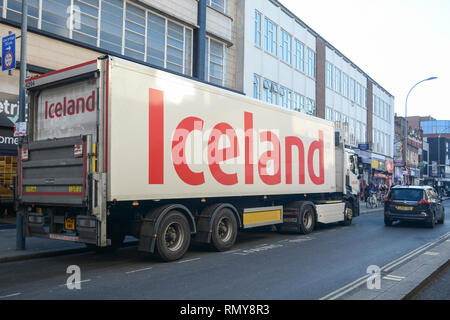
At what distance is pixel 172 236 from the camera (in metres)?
8.55

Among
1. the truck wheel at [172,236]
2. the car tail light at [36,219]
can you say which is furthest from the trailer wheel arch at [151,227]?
the car tail light at [36,219]

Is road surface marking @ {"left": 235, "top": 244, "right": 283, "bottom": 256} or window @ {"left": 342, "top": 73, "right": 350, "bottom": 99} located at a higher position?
window @ {"left": 342, "top": 73, "right": 350, "bottom": 99}

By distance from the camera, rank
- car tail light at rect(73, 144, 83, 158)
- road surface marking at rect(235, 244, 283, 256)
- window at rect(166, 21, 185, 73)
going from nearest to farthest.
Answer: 1. car tail light at rect(73, 144, 83, 158)
2. road surface marking at rect(235, 244, 283, 256)
3. window at rect(166, 21, 185, 73)

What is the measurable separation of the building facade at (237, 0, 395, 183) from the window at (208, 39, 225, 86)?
1275 millimetres

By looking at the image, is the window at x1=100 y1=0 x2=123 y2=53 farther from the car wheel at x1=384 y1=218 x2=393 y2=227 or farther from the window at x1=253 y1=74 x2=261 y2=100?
the car wheel at x1=384 y1=218 x2=393 y2=227

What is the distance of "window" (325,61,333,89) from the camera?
35.2 meters

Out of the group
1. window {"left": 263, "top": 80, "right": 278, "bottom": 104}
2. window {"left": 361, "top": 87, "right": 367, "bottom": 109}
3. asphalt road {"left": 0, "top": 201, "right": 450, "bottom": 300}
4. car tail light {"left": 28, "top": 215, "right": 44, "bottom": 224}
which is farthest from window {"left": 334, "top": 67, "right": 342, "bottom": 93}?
car tail light {"left": 28, "top": 215, "right": 44, "bottom": 224}

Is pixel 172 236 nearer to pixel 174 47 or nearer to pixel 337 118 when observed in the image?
pixel 174 47

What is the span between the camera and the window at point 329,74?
35.2 metres

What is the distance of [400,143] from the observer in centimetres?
5397

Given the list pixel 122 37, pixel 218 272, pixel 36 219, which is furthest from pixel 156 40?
pixel 218 272

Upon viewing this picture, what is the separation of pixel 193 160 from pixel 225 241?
216 cm

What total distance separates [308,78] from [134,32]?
694 inches
